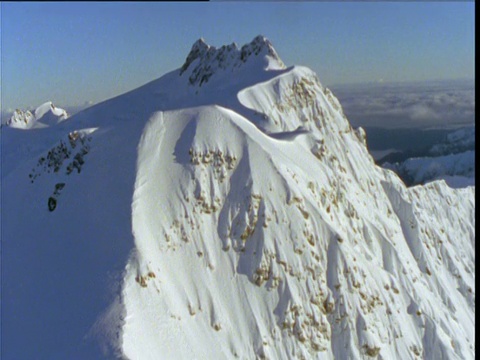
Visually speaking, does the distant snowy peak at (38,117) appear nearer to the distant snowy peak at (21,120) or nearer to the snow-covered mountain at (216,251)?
the distant snowy peak at (21,120)

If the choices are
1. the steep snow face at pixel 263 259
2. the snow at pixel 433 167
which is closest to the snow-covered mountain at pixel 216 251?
the steep snow face at pixel 263 259

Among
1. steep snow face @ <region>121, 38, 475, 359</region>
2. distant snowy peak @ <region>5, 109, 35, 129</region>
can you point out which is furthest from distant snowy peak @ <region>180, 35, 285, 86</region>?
distant snowy peak @ <region>5, 109, 35, 129</region>

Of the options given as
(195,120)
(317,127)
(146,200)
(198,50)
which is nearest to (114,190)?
(146,200)

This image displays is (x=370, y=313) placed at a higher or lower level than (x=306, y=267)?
lower

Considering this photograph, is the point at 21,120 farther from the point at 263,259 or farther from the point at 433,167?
the point at 433,167

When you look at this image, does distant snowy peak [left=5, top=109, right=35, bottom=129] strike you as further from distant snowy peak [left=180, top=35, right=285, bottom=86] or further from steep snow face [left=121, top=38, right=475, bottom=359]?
steep snow face [left=121, top=38, right=475, bottom=359]

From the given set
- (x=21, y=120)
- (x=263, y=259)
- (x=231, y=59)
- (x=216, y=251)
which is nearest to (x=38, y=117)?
(x=21, y=120)

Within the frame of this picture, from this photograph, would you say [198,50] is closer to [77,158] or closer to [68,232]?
[77,158]
